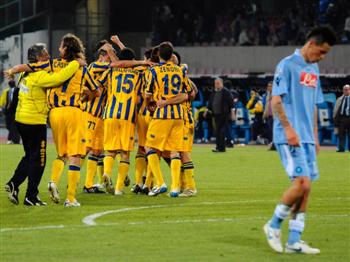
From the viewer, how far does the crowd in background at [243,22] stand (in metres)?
45.1

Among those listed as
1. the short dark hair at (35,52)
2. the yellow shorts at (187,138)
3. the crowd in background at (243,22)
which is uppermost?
the crowd in background at (243,22)

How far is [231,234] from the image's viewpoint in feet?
39.2

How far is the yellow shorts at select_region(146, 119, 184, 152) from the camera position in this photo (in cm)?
1648

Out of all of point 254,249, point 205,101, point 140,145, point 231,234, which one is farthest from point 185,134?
point 205,101

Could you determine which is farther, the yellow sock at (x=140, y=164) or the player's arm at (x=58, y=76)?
the yellow sock at (x=140, y=164)

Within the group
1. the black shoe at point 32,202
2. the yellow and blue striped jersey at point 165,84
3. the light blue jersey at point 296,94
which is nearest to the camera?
the light blue jersey at point 296,94

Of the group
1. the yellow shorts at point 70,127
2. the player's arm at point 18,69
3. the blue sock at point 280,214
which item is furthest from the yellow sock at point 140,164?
the blue sock at point 280,214

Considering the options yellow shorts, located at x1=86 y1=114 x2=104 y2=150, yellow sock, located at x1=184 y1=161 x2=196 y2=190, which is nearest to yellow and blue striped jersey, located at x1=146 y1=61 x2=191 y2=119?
yellow sock, located at x1=184 y1=161 x2=196 y2=190

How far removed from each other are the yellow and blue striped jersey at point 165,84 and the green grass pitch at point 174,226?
1.25 m

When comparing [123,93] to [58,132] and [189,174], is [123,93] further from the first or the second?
[58,132]

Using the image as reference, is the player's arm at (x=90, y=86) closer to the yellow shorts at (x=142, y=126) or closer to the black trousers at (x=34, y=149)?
the black trousers at (x=34, y=149)

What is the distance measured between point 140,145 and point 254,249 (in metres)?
6.99

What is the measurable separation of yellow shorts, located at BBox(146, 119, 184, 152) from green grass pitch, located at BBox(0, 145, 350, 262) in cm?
76

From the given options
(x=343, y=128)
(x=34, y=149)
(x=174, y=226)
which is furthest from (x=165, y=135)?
(x=343, y=128)
